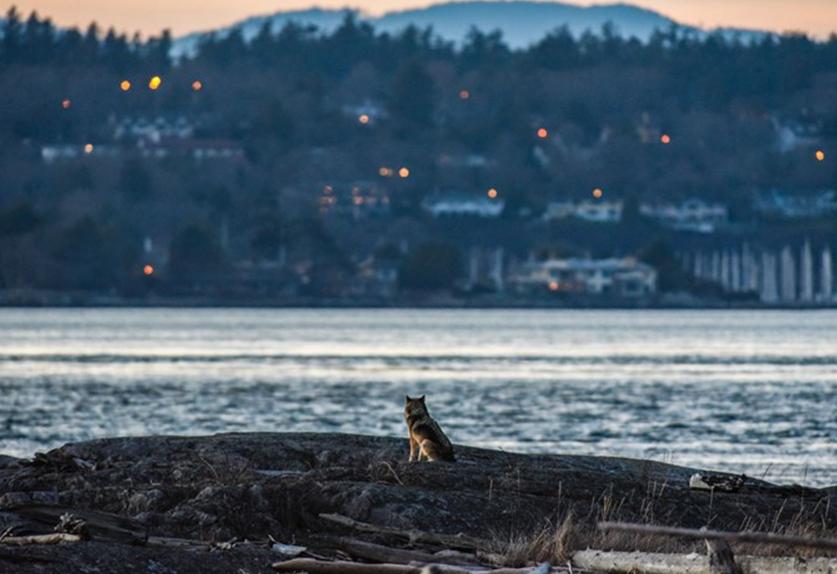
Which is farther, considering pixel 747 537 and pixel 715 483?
pixel 715 483

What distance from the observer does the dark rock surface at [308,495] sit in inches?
497

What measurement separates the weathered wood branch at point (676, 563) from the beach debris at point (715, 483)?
340 cm

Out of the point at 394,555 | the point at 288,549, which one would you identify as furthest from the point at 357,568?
Answer: the point at 288,549

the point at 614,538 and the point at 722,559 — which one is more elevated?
the point at 722,559

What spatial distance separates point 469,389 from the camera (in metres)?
54.3

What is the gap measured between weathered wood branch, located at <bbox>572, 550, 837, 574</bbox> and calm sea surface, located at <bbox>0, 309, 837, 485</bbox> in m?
14.9

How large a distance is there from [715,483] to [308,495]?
3106 mm

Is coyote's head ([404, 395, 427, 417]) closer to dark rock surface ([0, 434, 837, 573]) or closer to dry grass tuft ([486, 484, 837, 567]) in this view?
dark rock surface ([0, 434, 837, 573])

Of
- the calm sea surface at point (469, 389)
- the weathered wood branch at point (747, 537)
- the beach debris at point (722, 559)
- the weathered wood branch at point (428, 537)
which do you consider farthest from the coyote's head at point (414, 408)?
the calm sea surface at point (469, 389)

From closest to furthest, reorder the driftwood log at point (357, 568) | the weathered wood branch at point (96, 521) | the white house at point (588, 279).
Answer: the driftwood log at point (357, 568) < the weathered wood branch at point (96, 521) < the white house at point (588, 279)

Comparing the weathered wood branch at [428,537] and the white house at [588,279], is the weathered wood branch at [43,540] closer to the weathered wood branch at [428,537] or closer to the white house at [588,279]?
the weathered wood branch at [428,537]

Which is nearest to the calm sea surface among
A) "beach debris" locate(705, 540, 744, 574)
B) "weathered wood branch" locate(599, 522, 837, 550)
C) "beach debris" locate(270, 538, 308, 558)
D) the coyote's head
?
the coyote's head

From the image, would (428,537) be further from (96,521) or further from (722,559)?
(722,559)

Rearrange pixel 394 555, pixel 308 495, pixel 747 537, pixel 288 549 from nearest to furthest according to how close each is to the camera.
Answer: pixel 747 537 < pixel 394 555 < pixel 288 549 < pixel 308 495
